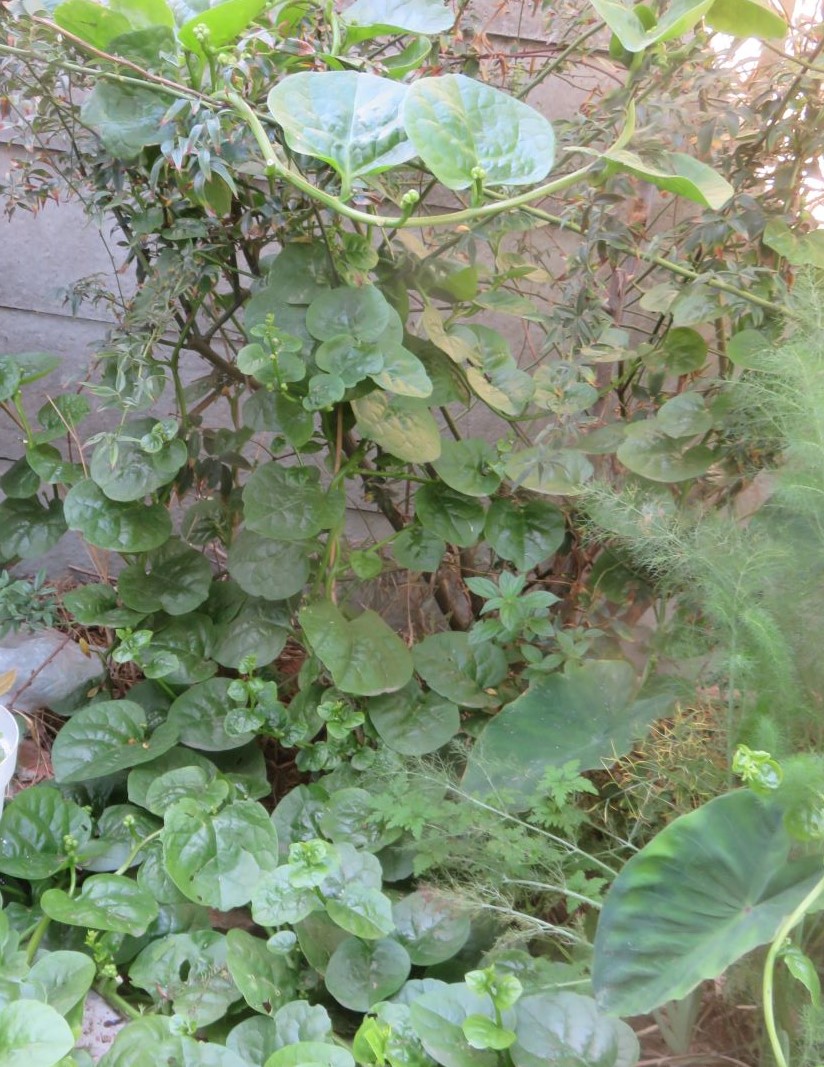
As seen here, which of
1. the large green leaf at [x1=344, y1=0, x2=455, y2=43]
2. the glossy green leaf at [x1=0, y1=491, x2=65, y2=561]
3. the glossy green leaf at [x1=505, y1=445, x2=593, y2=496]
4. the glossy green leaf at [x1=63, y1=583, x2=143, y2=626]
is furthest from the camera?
the glossy green leaf at [x1=0, y1=491, x2=65, y2=561]

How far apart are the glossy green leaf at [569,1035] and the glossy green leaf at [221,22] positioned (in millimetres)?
995

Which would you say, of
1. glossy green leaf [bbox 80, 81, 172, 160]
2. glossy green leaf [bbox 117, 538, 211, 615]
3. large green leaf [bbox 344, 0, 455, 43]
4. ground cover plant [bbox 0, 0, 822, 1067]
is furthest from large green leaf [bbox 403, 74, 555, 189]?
glossy green leaf [bbox 117, 538, 211, 615]

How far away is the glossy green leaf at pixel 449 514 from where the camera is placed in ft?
3.96

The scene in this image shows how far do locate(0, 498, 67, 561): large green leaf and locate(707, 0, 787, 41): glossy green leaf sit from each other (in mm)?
1104

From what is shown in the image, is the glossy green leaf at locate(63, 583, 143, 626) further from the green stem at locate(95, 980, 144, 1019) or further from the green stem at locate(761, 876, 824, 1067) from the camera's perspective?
the green stem at locate(761, 876, 824, 1067)

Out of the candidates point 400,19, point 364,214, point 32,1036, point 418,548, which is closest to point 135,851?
point 32,1036

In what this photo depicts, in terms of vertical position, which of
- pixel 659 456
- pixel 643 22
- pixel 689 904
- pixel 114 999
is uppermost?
pixel 643 22

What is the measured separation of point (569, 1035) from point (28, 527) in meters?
1.05

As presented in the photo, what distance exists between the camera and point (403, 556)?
1.24m

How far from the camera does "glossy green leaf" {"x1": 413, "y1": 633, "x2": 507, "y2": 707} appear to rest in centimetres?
118

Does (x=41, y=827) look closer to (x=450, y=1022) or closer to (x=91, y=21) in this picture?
(x=450, y=1022)

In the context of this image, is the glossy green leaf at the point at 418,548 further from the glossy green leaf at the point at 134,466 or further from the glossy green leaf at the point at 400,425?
the glossy green leaf at the point at 134,466

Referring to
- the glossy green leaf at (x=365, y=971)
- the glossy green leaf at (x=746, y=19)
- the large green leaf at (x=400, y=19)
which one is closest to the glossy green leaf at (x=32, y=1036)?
the glossy green leaf at (x=365, y=971)

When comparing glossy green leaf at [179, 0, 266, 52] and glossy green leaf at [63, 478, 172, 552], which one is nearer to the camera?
glossy green leaf at [179, 0, 266, 52]
